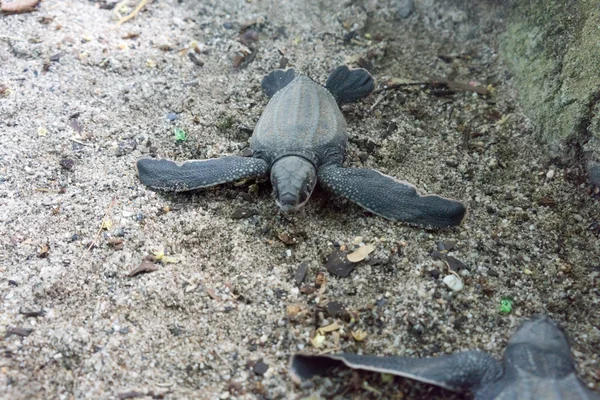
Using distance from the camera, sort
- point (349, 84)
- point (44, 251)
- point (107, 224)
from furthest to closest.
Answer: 1. point (349, 84)
2. point (107, 224)
3. point (44, 251)

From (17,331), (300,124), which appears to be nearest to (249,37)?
(300,124)

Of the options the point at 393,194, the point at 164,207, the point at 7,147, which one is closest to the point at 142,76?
the point at 7,147

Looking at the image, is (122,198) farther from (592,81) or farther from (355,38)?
(592,81)

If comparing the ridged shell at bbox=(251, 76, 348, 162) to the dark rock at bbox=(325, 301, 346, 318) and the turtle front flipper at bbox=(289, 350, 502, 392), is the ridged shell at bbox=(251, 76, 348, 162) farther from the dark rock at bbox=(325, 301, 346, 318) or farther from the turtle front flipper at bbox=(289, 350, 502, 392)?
the turtle front flipper at bbox=(289, 350, 502, 392)

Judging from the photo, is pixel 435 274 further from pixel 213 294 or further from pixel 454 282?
pixel 213 294

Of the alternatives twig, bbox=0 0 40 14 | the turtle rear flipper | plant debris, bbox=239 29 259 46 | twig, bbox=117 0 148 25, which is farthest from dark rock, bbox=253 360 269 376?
twig, bbox=0 0 40 14

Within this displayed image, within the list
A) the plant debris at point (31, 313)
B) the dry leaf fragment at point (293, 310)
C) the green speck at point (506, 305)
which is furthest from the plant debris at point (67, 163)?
the green speck at point (506, 305)
